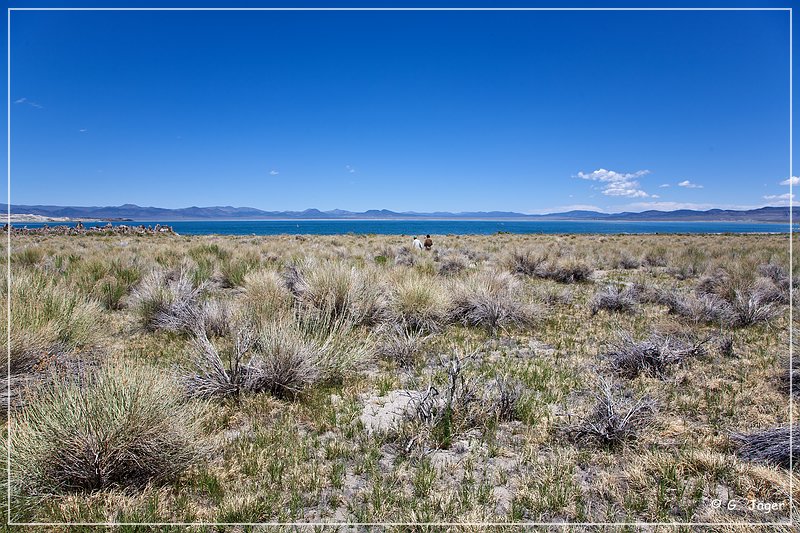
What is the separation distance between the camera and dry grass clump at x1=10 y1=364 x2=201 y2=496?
2.47 metres

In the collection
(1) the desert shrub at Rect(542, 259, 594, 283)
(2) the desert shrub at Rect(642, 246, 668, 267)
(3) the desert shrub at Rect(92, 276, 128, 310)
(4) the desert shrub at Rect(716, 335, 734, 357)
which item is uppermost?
(2) the desert shrub at Rect(642, 246, 668, 267)

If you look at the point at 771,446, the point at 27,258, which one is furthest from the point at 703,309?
the point at 27,258

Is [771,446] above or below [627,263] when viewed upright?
below

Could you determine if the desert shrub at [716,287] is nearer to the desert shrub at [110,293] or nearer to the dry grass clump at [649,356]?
the dry grass clump at [649,356]

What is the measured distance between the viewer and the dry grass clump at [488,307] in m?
7.12

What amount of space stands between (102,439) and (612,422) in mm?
3857

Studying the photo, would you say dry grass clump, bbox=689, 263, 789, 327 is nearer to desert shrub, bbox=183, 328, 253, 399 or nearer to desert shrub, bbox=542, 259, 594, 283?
desert shrub, bbox=542, 259, 594, 283

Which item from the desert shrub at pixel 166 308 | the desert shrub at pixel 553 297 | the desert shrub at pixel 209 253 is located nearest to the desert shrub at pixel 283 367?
the desert shrub at pixel 166 308

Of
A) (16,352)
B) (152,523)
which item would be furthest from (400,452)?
(16,352)

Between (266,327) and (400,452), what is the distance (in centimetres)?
233

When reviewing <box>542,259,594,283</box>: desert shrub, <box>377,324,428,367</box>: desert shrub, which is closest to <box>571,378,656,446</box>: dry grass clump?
<box>377,324,428,367</box>: desert shrub

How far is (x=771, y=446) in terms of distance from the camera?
9.86ft

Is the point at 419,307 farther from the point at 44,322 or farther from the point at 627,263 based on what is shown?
the point at 627,263

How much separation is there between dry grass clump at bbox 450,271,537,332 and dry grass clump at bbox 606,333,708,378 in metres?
2.00
